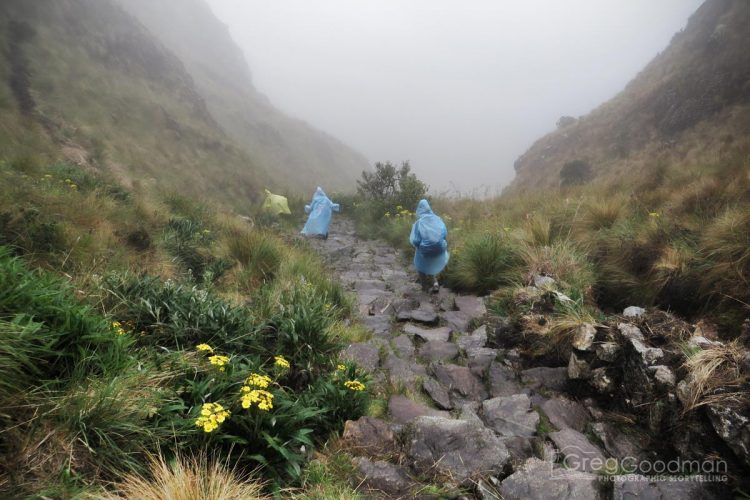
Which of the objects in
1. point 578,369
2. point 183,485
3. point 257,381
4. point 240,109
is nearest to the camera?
point 183,485

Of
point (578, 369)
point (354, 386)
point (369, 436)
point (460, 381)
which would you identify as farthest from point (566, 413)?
point (354, 386)

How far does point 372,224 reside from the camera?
12766 millimetres

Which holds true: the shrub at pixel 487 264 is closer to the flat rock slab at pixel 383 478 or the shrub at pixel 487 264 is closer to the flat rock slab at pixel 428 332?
the flat rock slab at pixel 428 332

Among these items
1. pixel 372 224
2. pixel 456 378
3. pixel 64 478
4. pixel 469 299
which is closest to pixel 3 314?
pixel 64 478

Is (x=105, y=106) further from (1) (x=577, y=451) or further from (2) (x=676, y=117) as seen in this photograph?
(2) (x=676, y=117)

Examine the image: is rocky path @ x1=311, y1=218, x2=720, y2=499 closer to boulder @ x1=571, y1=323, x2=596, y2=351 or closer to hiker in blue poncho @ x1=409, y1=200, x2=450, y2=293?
boulder @ x1=571, y1=323, x2=596, y2=351

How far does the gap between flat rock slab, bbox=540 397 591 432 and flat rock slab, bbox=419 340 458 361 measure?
112 cm

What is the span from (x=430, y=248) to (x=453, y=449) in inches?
153

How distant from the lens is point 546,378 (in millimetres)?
3391

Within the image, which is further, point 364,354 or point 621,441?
point 364,354

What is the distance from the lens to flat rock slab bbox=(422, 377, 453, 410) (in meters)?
3.15

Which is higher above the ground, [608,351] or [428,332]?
[608,351]

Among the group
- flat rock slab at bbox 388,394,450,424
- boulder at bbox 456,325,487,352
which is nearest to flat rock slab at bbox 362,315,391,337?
boulder at bbox 456,325,487,352

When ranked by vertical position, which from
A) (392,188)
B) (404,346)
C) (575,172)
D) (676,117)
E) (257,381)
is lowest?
(404,346)
